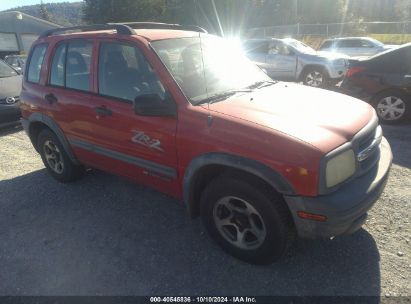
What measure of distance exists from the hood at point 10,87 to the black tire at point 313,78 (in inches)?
320

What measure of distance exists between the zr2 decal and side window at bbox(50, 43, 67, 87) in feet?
4.76

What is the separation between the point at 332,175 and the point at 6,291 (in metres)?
2.76

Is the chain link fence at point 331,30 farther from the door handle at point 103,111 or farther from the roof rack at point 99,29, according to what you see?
the door handle at point 103,111

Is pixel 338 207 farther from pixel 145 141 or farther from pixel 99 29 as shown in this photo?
pixel 99 29

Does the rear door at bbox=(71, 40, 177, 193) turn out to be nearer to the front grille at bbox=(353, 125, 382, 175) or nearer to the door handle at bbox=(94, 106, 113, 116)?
the door handle at bbox=(94, 106, 113, 116)

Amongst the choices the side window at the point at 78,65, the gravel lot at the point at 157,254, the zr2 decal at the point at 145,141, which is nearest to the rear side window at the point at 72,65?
the side window at the point at 78,65

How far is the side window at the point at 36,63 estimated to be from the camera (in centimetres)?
441

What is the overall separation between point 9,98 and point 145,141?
227 inches

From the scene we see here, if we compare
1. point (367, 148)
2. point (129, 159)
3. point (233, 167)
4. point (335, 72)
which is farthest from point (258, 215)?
point (335, 72)

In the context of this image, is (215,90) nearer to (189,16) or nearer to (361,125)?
(361,125)

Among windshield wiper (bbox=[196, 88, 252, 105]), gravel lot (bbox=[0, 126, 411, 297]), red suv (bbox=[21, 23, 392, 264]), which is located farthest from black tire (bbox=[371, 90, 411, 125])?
windshield wiper (bbox=[196, 88, 252, 105])

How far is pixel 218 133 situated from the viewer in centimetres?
271

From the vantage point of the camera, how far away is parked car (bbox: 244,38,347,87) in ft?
34.7

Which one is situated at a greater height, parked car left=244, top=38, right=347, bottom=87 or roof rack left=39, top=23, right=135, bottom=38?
roof rack left=39, top=23, right=135, bottom=38
